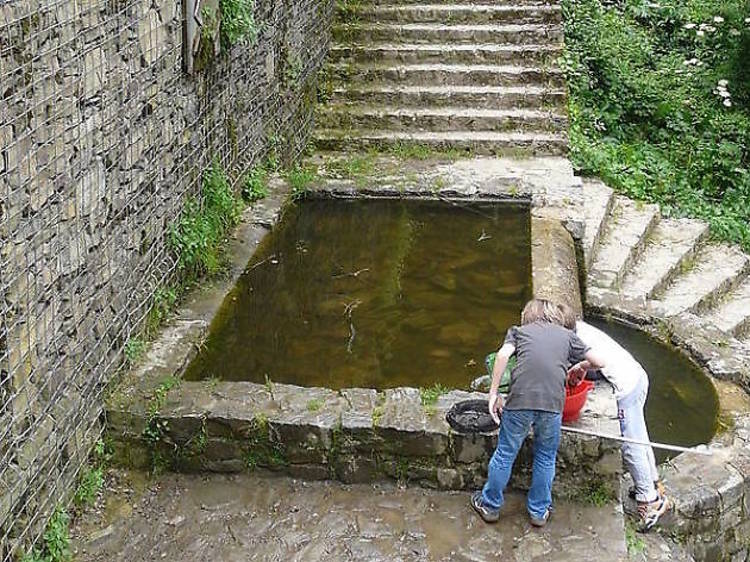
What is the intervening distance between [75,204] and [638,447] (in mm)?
2958

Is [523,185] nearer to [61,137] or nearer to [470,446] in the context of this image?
[470,446]

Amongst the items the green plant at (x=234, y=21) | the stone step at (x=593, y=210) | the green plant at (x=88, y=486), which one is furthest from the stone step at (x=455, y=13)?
the green plant at (x=88, y=486)

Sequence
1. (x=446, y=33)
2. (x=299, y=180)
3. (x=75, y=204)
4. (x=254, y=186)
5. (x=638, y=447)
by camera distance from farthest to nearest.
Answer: (x=446, y=33) → (x=299, y=180) → (x=254, y=186) → (x=638, y=447) → (x=75, y=204)

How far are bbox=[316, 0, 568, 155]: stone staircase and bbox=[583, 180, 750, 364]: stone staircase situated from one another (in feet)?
3.60

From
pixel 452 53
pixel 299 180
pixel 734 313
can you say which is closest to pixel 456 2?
pixel 452 53

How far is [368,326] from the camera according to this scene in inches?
250

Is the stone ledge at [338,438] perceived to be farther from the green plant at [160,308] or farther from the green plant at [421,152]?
the green plant at [421,152]

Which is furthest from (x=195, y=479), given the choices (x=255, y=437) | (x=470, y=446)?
(x=470, y=446)

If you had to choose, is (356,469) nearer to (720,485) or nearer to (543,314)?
(543,314)

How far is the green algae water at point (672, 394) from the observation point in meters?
6.37

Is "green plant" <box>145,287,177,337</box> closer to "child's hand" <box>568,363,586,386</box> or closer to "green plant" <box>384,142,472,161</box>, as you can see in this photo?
"child's hand" <box>568,363,586,386</box>

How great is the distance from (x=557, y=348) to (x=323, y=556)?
1378mm

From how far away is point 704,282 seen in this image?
8.47 metres

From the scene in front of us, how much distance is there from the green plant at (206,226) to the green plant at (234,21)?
0.87m
